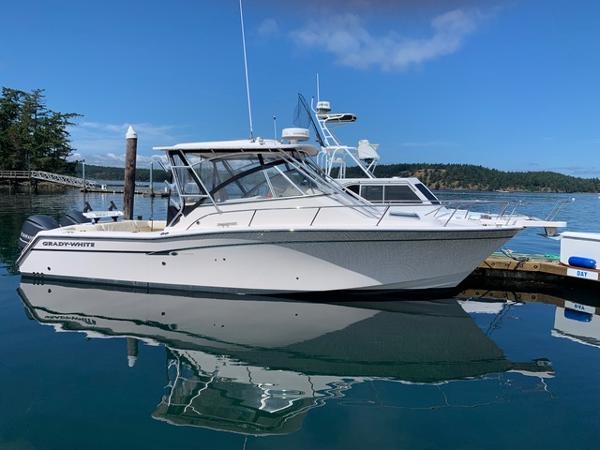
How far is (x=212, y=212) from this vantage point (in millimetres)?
8062

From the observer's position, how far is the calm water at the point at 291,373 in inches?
156

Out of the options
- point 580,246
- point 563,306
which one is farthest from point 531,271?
point 563,306

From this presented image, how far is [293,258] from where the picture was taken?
762cm

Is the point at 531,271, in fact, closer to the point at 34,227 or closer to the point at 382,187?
the point at 382,187

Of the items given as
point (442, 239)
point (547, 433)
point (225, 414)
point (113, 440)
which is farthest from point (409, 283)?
point (113, 440)

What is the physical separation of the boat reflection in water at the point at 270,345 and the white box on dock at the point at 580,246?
336 centimetres

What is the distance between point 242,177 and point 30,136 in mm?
54031

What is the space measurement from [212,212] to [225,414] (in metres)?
4.35

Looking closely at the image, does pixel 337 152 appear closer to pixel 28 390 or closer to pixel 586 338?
pixel 586 338

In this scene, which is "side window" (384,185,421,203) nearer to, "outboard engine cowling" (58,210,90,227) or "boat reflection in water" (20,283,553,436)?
"boat reflection in water" (20,283,553,436)

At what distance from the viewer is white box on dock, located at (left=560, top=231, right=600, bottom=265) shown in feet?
30.9

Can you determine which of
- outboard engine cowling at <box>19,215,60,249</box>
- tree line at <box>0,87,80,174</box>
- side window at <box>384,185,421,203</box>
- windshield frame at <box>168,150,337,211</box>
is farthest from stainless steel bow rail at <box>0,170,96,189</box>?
side window at <box>384,185,421,203</box>

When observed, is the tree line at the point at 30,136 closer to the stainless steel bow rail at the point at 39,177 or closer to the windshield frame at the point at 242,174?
the stainless steel bow rail at the point at 39,177

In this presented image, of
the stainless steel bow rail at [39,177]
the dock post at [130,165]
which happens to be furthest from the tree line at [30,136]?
the dock post at [130,165]
